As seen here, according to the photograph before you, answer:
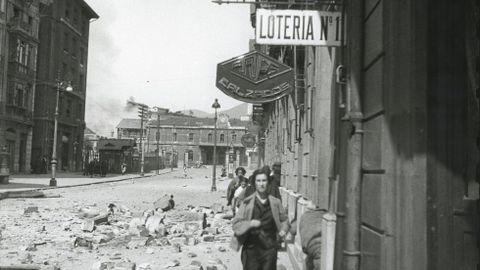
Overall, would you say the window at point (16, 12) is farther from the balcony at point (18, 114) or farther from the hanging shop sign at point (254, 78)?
the hanging shop sign at point (254, 78)

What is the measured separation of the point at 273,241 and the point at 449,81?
2.56 metres

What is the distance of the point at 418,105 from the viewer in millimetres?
3137

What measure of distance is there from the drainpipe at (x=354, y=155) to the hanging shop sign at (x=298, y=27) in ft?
1.69

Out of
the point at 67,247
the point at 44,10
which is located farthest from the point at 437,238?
the point at 44,10

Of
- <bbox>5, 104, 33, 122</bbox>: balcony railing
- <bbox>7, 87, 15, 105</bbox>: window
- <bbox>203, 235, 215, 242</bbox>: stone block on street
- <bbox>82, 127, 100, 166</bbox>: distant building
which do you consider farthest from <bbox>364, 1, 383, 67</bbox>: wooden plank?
<bbox>82, 127, 100, 166</bbox>: distant building

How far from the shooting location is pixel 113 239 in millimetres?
10016

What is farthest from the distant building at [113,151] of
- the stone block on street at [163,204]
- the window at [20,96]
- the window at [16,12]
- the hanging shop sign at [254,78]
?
the hanging shop sign at [254,78]

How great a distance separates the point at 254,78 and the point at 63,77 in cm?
4281

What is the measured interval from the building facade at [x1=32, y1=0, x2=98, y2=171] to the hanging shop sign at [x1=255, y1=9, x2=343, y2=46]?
120 ft

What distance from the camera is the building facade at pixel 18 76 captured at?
35062mm

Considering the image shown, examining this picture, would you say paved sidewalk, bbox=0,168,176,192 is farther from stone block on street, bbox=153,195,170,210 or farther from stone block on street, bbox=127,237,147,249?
stone block on street, bbox=127,237,147,249

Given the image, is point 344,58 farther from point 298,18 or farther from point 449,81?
point 449,81

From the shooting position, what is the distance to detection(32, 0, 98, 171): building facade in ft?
138

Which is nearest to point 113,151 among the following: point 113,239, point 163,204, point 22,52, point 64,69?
point 64,69
